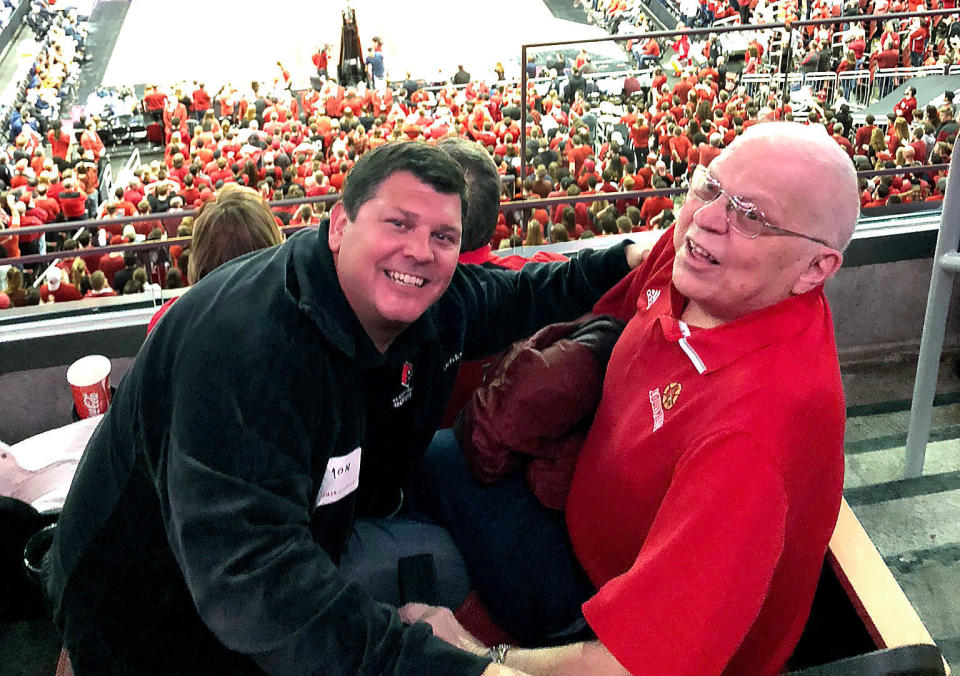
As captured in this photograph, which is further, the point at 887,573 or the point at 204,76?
the point at 204,76

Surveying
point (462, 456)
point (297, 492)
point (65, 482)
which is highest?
point (297, 492)

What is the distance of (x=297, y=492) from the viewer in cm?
143

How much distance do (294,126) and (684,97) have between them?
5370 millimetres

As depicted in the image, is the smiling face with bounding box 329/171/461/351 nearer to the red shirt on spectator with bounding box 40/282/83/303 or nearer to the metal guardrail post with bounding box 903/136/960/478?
the metal guardrail post with bounding box 903/136/960/478

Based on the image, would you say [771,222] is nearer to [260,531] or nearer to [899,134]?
[260,531]

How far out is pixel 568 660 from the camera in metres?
1.57

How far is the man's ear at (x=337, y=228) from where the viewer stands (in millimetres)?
1606

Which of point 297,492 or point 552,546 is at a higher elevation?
point 297,492

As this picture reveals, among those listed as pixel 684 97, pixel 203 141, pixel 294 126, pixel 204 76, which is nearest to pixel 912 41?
pixel 684 97

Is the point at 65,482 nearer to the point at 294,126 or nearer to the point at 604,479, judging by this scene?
the point at 604,479

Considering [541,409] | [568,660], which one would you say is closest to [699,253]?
[541,409]

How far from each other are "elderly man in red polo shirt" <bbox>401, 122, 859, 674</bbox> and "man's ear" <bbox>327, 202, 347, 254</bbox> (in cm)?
57

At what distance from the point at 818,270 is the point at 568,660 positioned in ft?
2.89

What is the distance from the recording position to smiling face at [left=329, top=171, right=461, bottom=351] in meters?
1.55
